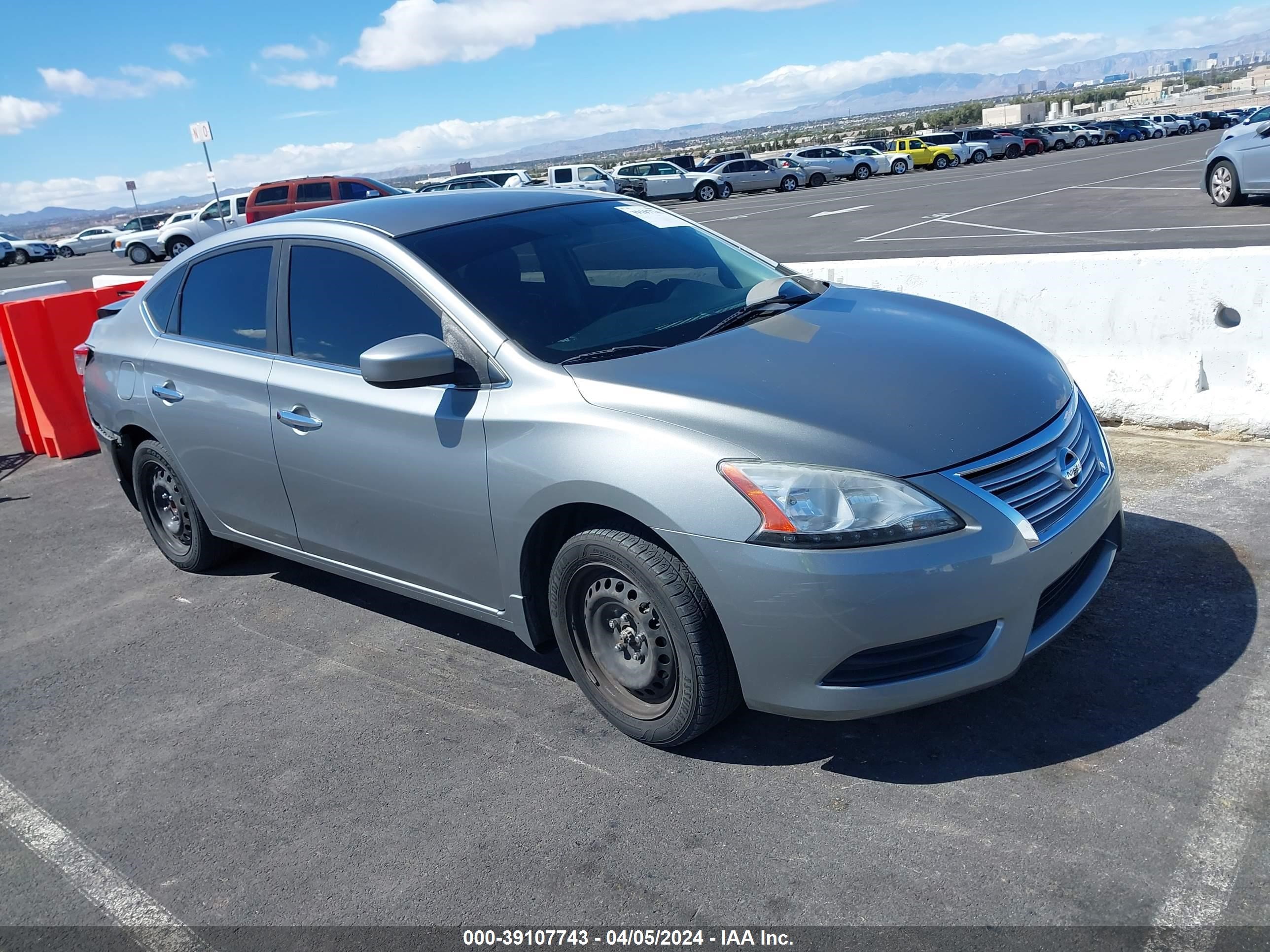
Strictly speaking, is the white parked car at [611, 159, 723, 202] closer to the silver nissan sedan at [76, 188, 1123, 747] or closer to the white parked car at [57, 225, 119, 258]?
the white parked car at [57, 225, 119, 258]

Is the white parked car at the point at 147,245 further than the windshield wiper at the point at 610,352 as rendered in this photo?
Yes

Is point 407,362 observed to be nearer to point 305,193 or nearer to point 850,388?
point 850,388

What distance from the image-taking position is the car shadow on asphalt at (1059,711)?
3.18 metres

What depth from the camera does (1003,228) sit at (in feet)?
59.2

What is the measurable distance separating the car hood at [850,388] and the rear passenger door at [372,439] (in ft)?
1.91

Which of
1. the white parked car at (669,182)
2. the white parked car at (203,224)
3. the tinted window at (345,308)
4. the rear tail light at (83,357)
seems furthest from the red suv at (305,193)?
the tinted window at (345,308)

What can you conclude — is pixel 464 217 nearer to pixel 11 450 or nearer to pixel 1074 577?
pixel 1074 577

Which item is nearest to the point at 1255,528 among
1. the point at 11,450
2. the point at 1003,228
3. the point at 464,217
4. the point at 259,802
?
the point at 464,217

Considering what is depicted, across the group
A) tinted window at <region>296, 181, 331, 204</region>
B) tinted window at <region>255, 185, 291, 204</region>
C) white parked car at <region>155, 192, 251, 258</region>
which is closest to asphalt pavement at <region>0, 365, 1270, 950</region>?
tinted window at <region>296, 181, 331, 204</region>

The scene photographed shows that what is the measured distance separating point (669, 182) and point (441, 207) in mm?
38018

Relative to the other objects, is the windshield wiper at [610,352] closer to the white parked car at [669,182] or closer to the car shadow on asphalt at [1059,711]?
the car shadow on asphalt at [1059,711]

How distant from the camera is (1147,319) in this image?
19.1ft

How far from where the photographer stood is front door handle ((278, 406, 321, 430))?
4070 millimetres

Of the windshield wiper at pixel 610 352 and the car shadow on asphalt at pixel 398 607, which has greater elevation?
the windshield wiper at pixel 610 352
